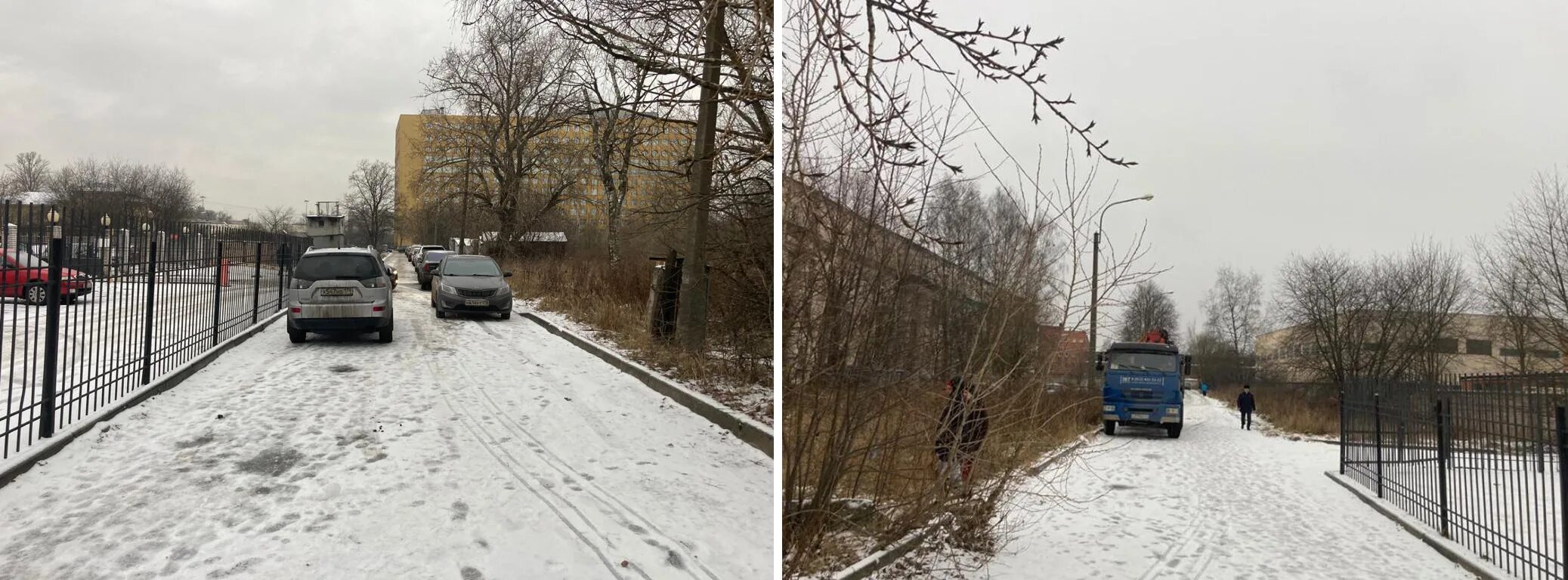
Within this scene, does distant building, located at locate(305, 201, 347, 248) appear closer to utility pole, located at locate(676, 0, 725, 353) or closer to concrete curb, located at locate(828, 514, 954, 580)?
utility pole, located at locate(676, 0, 725, 353)

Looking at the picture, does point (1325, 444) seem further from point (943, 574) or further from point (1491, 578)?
point (943, 574)

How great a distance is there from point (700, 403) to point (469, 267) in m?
6.88

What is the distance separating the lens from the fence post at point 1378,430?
3.59 meters

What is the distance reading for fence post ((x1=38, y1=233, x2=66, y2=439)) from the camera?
304 cm

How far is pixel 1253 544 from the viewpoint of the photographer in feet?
9.38

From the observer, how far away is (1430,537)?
9.87ft

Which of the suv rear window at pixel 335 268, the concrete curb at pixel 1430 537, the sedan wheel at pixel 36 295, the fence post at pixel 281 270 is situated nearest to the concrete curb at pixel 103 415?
the sedan wheel at pixel 36 295

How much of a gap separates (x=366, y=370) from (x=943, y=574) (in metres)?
3.63

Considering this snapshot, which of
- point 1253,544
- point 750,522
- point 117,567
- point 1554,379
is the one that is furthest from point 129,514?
point 1554,379

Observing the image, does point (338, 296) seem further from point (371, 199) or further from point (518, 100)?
point (518, 100)

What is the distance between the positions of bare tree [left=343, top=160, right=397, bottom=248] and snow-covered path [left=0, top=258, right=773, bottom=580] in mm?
1009

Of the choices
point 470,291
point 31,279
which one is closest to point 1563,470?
point 31,279

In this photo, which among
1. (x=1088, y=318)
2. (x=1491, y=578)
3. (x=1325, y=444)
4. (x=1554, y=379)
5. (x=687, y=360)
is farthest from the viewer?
(x=687, y=360)

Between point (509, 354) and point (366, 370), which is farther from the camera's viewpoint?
point (509, 354)
